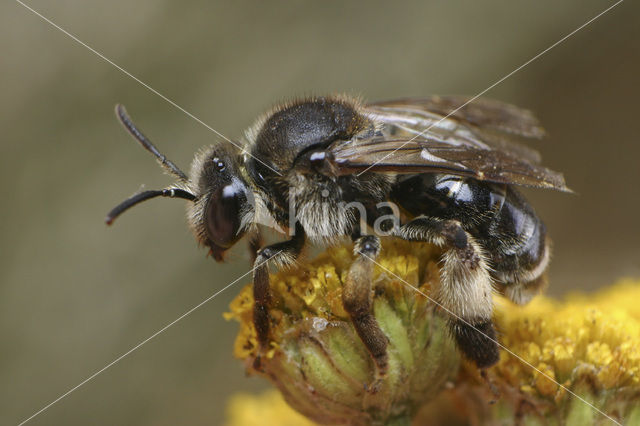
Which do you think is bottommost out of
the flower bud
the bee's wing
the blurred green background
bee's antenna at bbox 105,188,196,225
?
the flower bud

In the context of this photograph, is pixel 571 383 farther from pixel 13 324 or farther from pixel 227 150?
pixel 13 324

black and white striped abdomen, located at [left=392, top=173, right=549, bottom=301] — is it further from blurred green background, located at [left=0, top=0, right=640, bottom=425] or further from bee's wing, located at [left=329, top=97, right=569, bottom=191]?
blurred green background, located at [left=0, top=0, right=640, bottom=425]

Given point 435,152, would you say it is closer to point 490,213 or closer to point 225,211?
point 490,213

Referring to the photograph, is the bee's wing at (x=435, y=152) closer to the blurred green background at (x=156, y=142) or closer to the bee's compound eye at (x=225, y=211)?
the bee's compound eye at (x=225, y=211)

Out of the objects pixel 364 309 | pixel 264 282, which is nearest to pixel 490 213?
pixel 364 309

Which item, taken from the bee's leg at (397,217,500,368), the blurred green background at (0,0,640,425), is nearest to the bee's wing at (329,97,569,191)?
the bee's leg at (397,217,500,368)

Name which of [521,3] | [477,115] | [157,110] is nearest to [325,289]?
[477,115]
